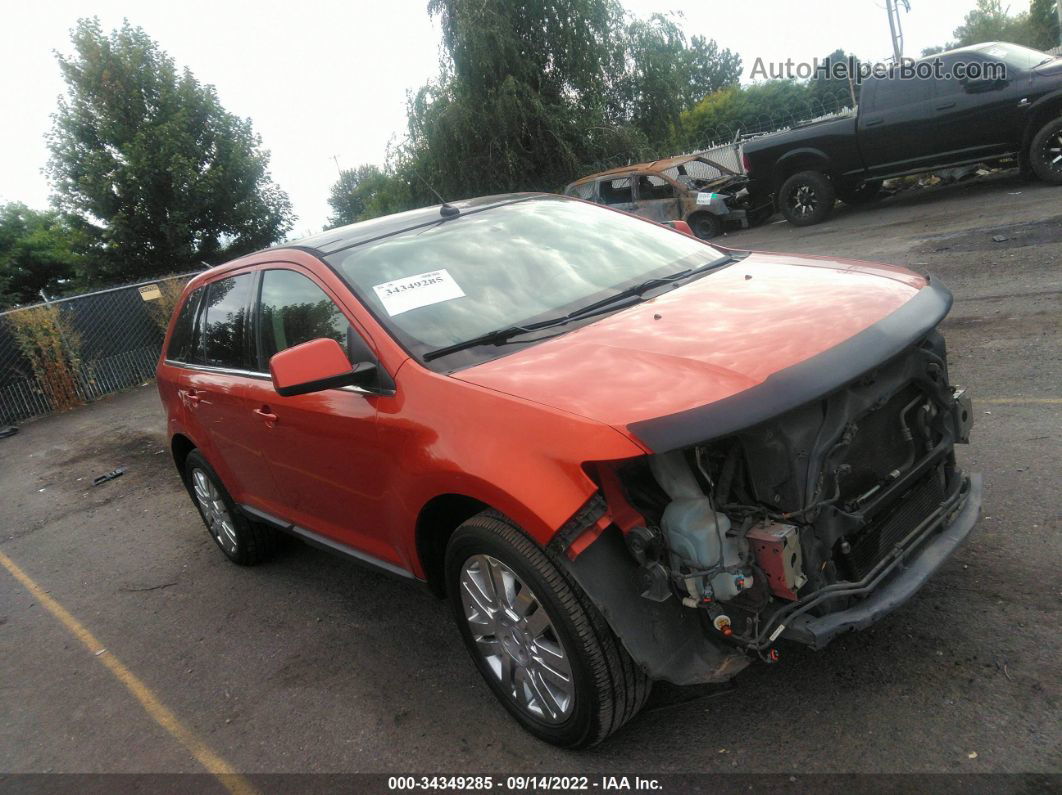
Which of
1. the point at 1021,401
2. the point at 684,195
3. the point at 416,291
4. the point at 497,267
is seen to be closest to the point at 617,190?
the point at 684,195

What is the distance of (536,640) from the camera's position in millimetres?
2812

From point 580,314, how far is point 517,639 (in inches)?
50.5

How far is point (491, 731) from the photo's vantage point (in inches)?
124

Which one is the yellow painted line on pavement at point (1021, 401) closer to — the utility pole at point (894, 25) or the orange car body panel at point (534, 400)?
the orange car body panel at point (534, 400)

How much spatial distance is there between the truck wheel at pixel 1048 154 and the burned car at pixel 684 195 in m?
4.64

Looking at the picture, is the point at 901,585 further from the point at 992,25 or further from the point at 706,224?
the point at 992,25

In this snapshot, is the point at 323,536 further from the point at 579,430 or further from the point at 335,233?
the point at 579,430

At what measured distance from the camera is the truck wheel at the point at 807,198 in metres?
13.7

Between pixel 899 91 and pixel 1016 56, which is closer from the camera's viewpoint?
pixel 1016 56

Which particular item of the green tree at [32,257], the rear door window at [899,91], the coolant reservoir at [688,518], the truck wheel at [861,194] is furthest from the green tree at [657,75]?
the coolant reservoir at [688,518]

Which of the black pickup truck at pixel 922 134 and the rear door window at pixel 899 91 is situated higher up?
the rear door window at pixel 899 91

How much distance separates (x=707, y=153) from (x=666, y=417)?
72.9 ft

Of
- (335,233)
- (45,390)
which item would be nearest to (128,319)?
(45,390)

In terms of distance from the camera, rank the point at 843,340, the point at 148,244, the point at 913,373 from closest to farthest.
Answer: the point at 843,340 → the point at 913,373 → the point at 148,244
